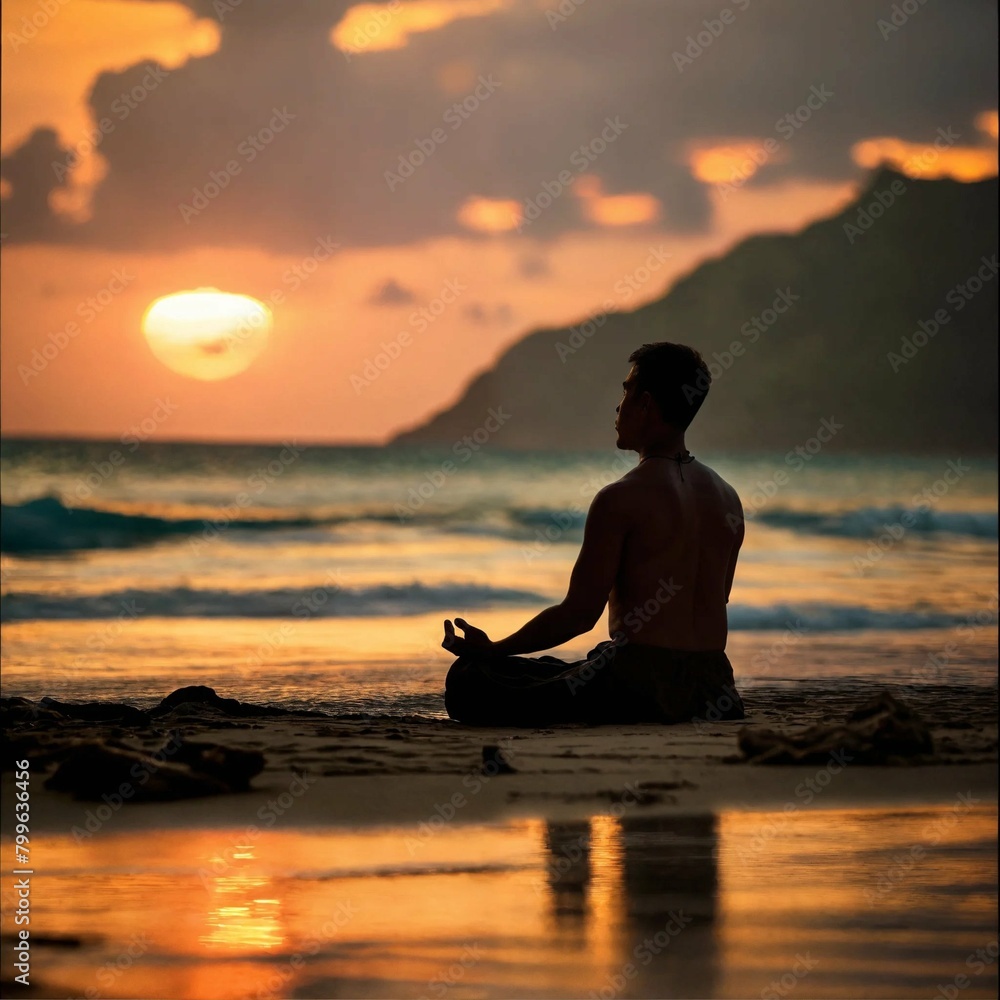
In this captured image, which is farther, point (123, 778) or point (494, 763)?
point (494, 763)

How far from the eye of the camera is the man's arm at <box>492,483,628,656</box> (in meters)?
4.54

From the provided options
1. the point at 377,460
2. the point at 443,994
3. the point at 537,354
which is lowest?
the point at 443,994

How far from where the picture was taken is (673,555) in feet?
15.3

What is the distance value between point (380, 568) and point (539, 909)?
14.7 m

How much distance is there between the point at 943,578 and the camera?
13.8 m

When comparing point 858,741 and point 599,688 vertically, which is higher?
point 599,688

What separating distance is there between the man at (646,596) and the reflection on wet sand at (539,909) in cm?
117

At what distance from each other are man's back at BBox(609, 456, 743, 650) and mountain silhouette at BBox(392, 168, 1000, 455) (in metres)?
36.7

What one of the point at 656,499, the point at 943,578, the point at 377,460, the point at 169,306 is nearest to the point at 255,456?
the point at 377,460

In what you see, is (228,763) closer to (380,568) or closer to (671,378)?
(671,378)

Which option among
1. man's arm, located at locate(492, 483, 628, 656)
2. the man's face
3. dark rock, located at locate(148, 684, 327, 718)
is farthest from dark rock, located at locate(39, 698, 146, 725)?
the man's face

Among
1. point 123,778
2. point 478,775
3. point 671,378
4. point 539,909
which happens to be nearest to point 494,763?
point 478,775

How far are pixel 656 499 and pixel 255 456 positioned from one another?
31795 millimetres

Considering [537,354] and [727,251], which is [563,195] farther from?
[727,251]
